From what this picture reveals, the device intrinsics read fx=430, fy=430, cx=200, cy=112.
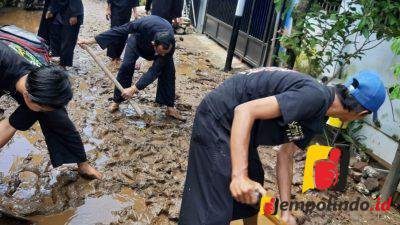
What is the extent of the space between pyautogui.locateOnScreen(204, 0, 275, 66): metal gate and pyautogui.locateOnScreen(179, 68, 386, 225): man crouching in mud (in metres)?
5.54

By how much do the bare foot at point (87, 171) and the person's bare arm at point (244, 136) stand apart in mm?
2085

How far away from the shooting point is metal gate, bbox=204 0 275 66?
805 cm

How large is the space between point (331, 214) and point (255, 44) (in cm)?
505

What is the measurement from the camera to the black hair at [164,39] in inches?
187

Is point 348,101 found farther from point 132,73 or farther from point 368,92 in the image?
point 132,73

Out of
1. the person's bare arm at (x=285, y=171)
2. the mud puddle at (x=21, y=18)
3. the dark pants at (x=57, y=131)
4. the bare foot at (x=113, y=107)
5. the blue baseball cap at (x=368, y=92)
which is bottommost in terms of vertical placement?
the bare foot at (x=113, y=107)

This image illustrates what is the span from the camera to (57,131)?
362 centimetres

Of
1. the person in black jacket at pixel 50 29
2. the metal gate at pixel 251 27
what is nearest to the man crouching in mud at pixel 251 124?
the person in black jacket at pixel 50 29

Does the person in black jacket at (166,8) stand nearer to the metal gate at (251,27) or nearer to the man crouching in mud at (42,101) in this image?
the metal gate at (251,27)

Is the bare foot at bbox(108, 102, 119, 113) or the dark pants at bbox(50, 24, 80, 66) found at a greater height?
the dark pants at bbox(50, 24, 80, 66)

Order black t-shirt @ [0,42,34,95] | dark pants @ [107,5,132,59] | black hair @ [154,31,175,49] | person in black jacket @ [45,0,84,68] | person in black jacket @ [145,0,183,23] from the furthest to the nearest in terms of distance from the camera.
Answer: person in black jacket @ [145,0,183,23], dark pants @ [107,5,132,59], person in black jacket @ [45,0,84,68], black hair @ [154,31,175,49], black t-shirt @ [0,42,34,95]

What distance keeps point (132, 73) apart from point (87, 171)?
189 centimetres

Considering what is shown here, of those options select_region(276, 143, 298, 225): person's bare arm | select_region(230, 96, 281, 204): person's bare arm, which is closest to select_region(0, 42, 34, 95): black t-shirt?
select_region(230, 96, 281, 204): person's bare arm

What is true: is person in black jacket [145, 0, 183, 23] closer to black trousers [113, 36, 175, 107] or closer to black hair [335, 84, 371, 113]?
black trousers [113, 36, 175, 107]
